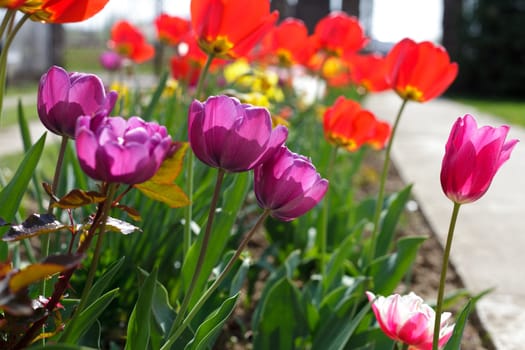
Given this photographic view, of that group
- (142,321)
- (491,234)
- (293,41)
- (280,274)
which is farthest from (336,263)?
(491,234)

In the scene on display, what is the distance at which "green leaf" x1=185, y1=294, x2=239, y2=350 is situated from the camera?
82 cm

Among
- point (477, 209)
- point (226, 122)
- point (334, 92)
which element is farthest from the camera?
point (334, 92)

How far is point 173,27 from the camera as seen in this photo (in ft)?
7.64

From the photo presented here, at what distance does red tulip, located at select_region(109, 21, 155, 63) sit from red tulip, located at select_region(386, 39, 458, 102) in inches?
60.3

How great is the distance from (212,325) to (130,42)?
79.7 inches

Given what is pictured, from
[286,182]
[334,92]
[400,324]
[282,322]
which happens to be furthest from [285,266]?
[334,92]

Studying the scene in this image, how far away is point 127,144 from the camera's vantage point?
1.91ft

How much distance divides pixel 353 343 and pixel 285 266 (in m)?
0.26

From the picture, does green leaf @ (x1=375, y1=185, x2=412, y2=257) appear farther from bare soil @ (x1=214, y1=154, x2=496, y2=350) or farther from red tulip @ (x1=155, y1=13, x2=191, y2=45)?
red tulip @ (x1=155, y1=13, x2=191, y2=45)

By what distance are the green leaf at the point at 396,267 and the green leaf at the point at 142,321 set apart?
0.71 meters

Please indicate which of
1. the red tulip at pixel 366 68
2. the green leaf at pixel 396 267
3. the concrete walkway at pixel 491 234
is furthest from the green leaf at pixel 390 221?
the red tulip at pixel 366 68

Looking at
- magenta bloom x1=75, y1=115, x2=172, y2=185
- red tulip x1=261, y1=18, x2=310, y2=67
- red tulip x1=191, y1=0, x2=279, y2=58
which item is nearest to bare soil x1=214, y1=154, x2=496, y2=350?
red tulip x1=191, y1=0, x2=279, y2=58

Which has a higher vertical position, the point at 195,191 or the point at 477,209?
the point at 195,191

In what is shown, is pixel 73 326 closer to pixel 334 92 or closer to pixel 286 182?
pixel 286 182
